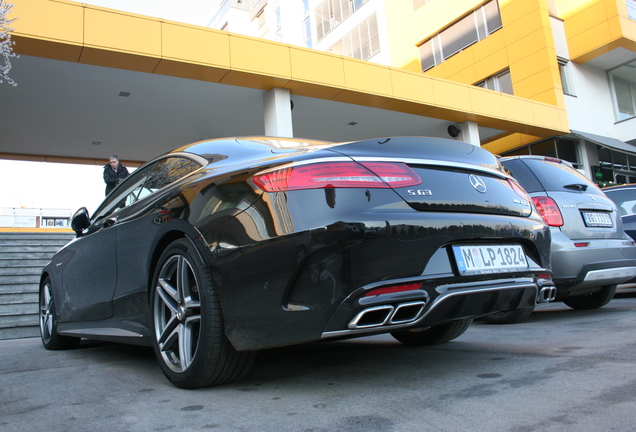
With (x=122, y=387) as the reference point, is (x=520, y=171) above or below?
above

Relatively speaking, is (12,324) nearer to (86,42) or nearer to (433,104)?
(86,42)

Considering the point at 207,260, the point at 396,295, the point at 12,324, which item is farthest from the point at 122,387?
the point at 12,324

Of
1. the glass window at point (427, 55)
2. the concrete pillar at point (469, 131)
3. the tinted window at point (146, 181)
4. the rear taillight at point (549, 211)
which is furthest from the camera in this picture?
the glass window at point (427, 55)

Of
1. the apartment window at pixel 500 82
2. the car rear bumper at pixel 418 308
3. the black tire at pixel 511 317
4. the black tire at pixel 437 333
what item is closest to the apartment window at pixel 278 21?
A: the apartment window at pixel 500 82

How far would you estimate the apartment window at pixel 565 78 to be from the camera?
20.1 m

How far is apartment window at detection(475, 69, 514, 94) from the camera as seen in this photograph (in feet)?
66.2

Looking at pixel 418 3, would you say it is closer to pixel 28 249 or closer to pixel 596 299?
pixel 28 249

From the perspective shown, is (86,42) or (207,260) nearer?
(207,260)

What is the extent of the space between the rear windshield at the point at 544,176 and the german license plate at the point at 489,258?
214cm

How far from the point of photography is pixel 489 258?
2.42 metres

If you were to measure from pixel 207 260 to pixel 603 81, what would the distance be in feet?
76.9

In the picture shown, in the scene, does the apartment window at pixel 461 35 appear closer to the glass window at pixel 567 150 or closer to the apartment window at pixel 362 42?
the apartment window at pixel 362 42

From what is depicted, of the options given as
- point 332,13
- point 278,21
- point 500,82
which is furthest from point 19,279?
point 278,21

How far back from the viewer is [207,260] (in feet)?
7.92
